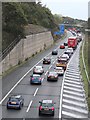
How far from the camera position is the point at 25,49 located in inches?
2837

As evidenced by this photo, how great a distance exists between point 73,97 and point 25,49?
3158 centimetres

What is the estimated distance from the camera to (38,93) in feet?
141

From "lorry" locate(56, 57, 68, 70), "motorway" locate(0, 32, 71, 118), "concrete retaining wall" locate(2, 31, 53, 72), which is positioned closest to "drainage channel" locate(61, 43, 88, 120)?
"motorway" locate(0, 32, 71, 118)

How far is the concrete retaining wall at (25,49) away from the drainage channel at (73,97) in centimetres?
884

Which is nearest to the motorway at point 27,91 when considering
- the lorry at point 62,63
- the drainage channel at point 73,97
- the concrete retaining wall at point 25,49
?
the drainage channel at point 73,97

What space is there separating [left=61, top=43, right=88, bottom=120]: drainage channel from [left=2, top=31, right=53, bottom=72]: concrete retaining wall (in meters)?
8.84

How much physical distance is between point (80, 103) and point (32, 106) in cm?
521

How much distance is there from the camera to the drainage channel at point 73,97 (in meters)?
34.9

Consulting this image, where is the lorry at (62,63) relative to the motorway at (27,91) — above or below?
above

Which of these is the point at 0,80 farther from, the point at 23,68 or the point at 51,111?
the point at 51,111

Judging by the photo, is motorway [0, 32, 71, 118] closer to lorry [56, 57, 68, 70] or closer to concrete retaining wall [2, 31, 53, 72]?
concrete retaining wall [2, 31, 53, 72]

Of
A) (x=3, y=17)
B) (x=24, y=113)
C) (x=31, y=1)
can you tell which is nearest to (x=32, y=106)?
(x=24, y=113)

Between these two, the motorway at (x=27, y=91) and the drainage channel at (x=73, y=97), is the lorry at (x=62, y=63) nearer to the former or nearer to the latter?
the drainage channel at (x=73, y=97)

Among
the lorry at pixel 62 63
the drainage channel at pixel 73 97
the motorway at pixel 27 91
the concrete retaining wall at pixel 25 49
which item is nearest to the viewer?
the motorway at pixel 27 91
